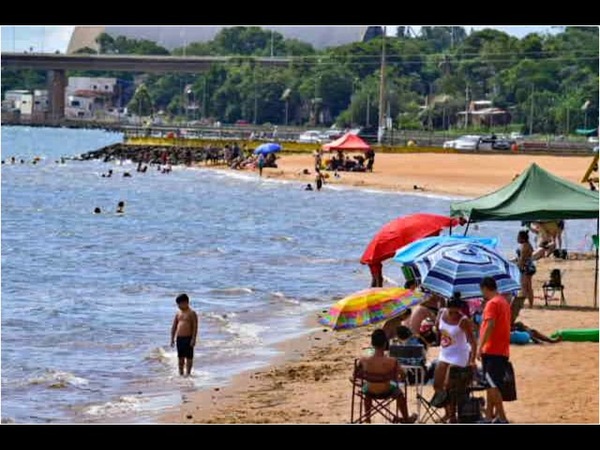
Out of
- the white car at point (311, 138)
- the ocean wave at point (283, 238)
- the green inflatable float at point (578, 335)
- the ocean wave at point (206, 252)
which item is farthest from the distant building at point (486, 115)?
the green inflatable float at point (578, 335)

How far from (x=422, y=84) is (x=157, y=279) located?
124 m

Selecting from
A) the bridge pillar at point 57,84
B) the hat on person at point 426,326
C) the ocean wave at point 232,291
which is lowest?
the ocean wave at point 232,291

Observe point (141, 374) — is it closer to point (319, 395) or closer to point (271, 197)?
point (319, 395)

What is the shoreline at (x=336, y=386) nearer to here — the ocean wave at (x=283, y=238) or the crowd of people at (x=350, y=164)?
the ocean wave at (x=283, y=238)

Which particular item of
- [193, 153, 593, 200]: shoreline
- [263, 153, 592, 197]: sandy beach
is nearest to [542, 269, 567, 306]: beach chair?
[193, 153, 593, 200]: shoreline

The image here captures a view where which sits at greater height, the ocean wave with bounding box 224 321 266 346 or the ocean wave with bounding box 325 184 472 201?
the ocean wave with bounding box 325 184 472 201

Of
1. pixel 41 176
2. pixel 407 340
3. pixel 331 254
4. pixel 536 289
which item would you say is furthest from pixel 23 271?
pixel 41 176

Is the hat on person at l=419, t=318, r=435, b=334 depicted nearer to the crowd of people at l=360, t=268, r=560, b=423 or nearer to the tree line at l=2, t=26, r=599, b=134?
the crowd of people at l=360, t=268, r=560, b=423

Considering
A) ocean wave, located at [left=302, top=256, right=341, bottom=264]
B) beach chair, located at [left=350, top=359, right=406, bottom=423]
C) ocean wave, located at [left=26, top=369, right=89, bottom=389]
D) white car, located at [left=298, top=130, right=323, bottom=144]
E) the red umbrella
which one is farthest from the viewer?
white car, located at [left=298, top=130, right=323, bottom=144]

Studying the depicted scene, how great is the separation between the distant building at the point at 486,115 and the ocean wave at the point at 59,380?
4465 inches

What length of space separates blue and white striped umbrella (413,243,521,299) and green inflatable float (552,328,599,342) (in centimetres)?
216

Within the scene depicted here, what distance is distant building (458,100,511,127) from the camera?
130m

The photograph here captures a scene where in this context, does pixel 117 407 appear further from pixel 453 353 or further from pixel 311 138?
pixel 311 138

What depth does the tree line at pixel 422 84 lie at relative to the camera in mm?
126062
